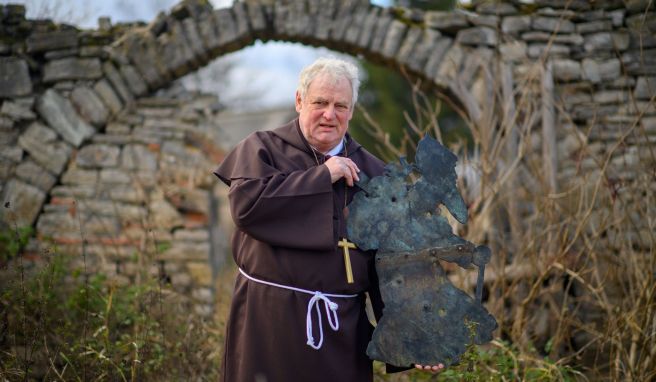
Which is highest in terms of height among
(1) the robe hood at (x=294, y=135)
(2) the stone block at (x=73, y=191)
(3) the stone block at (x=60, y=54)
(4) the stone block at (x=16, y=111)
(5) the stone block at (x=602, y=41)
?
(5) the stone block at (x=602, y=41)

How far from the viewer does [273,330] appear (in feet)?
7.14

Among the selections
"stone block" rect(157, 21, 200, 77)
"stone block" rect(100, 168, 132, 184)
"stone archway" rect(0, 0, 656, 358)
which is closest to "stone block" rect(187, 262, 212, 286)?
"stone archway" rect(0, 0, 656, 358)

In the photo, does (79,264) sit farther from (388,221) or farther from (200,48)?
(388,221)

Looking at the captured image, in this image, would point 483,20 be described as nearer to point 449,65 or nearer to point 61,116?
point 449,65

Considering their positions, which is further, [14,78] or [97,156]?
[97,156]

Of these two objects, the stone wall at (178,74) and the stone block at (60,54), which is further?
the stone block at (60,54)

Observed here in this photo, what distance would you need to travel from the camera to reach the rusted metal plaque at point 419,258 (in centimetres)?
224

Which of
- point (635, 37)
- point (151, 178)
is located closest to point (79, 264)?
point (151, 178)

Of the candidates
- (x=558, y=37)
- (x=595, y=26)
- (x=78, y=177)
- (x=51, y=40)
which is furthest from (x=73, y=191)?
(x=595, y=26)

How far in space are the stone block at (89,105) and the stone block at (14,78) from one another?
0.36 meters

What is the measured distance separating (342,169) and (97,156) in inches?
134

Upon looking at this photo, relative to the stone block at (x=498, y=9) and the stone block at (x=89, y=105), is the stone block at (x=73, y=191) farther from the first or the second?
the stone block at (x=498, y=9)

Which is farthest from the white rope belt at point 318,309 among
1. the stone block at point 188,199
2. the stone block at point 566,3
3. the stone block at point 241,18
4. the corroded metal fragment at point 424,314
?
the stone block at point 566,3

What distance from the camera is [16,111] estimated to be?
478 centimetres
